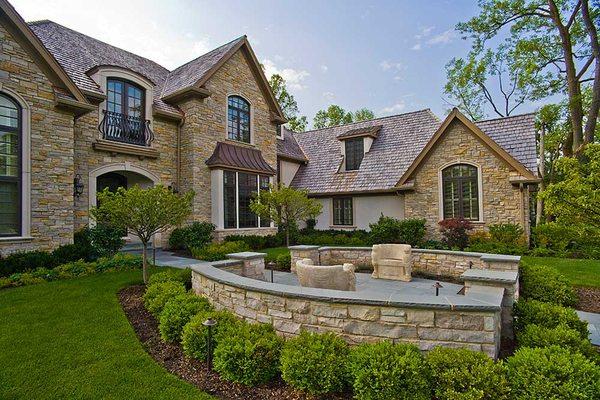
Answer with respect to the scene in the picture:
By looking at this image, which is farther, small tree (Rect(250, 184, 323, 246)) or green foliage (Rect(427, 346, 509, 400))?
small tree (Rect(250, 184, 323, 246))

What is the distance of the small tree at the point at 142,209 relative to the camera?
673 centimetres

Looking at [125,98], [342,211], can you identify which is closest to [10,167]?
[125,98]

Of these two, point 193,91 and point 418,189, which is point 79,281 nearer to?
point 193,91

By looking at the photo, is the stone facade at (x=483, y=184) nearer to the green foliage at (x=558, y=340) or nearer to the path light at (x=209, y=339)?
the green foliage at (x=558, y=340)

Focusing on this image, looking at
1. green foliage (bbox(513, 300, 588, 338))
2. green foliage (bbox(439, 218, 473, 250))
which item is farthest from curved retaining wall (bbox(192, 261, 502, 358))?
green foliage (bbox(439, 218, 473, 250))

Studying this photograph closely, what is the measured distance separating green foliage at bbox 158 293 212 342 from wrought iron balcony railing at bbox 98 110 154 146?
9.52m

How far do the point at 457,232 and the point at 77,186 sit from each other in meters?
→ 14.2

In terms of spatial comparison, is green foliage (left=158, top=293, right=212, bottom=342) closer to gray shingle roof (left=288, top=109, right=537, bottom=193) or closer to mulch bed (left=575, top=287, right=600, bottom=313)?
mulch bed (left=575, top=287, right=600, bottom=313)

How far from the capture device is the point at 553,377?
288 cm

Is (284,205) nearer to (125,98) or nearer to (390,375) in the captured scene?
(125,98)

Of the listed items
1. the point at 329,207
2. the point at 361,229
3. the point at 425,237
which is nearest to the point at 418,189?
the point at 425,237

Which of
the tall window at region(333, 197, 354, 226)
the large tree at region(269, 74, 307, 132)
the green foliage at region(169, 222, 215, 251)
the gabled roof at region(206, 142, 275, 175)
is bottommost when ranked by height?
the green foliage at region(169, 222, 215, 251)

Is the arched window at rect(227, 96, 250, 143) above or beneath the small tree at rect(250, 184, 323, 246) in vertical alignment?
above

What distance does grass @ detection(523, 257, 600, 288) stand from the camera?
7.82 metres
